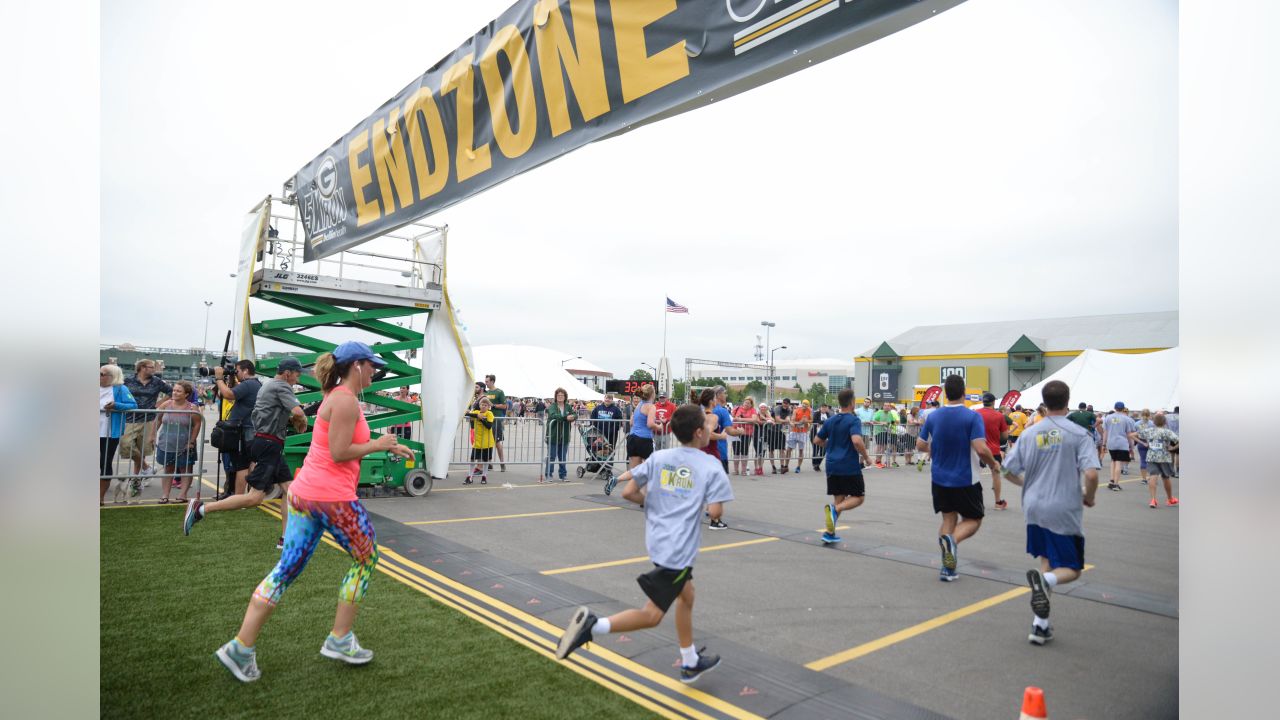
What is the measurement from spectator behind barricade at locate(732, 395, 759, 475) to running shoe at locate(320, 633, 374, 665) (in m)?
12.6

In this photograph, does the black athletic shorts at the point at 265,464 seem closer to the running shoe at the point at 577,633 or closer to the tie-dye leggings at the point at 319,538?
the tie-dye leggings at the point at 319,538

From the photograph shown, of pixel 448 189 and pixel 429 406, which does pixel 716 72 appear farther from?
pixel 429 406

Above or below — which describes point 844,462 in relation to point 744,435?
above

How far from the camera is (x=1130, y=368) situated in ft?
72.4

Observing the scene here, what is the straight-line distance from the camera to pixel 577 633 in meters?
3.72

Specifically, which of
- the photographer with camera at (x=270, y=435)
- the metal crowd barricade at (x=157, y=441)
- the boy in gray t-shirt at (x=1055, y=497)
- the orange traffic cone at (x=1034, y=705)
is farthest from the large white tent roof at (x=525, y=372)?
the orange traffic cone at (x=1034, y=705)

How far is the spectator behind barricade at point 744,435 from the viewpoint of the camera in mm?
16125

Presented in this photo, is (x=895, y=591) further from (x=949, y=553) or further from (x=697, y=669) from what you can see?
(x=697, y=669)

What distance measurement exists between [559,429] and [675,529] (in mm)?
9822

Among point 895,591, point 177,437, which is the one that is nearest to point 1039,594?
point 895,591

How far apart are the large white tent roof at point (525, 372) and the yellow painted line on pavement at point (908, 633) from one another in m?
26.7

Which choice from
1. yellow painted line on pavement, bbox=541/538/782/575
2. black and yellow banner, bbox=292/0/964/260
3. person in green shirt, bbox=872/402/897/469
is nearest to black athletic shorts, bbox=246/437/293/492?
black and yellow banner, bbox=292/0/964/260
